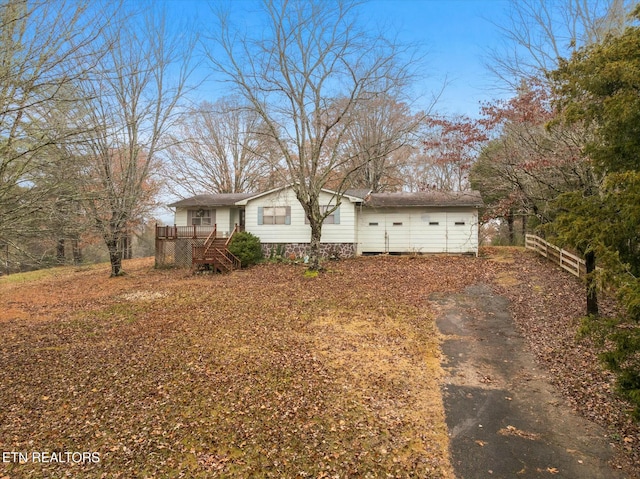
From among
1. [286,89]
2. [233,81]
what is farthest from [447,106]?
[233,81]

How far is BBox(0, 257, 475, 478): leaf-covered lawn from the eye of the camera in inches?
149

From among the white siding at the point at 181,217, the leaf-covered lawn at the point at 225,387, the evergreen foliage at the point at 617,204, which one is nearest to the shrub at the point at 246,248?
the white siding at the point at 181,217

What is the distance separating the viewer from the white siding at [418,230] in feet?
56.3

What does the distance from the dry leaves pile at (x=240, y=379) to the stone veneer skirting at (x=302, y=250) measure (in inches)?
226

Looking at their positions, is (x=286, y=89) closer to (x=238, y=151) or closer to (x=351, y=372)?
(x=351, y=372)

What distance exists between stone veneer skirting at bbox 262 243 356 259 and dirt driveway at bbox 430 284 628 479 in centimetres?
984

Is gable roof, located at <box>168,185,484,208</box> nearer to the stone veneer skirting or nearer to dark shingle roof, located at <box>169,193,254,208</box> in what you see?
dark shingle roof, located at <box>169,193,254,208</box>

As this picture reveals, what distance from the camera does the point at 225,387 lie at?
5.23 meters

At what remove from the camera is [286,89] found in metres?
13.5

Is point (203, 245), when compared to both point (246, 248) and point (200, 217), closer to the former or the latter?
point (246, 248)

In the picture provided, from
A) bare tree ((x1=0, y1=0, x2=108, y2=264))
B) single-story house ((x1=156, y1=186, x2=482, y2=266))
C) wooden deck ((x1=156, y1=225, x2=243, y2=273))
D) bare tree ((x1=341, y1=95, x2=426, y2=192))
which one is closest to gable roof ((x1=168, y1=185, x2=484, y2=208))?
single-story house ((x1=156, y1=186, x2=482, y2=266))

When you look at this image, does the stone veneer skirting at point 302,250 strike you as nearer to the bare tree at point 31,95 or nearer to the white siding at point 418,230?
the white siding at point 418,230

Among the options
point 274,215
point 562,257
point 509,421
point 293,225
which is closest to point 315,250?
point 293,225

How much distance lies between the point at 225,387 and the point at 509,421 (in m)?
3.99
